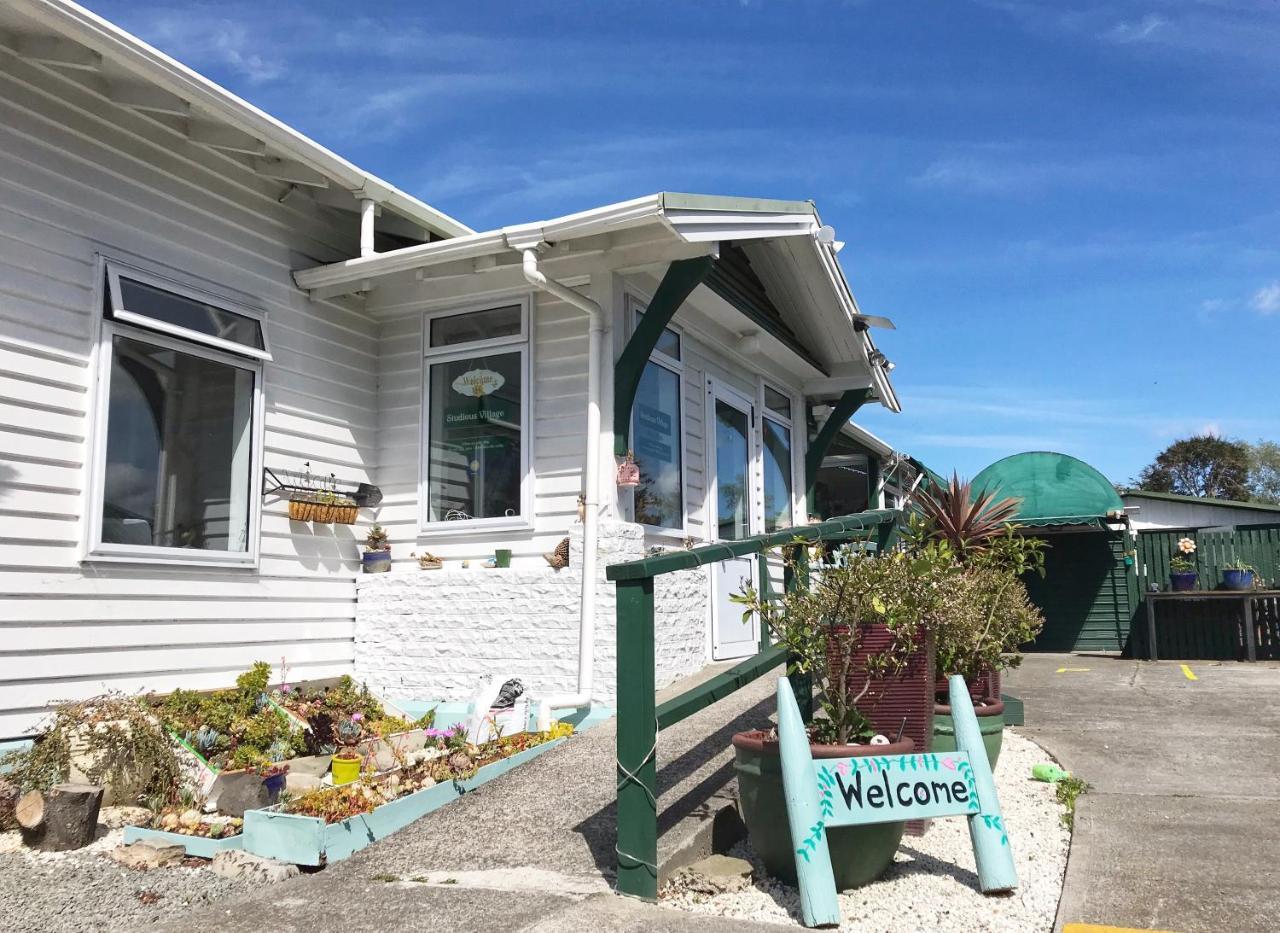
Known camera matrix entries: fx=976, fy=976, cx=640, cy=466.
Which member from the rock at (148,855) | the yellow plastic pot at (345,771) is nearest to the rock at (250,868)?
the rock at (148,855)

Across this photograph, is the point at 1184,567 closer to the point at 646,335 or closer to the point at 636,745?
the point at 646,335

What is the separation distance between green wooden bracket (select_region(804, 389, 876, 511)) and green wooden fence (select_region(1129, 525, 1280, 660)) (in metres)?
5.38

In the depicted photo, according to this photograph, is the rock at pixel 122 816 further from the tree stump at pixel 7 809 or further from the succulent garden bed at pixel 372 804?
the succulent garden bed at pixel 372 804

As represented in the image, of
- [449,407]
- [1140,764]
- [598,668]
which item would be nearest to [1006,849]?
[1140,764]

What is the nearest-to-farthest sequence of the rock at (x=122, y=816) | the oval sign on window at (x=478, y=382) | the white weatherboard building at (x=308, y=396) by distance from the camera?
the rock at (x=122, y=816) → the white weatherboard building at (x=308, y=396) → the oval sign on window at (x=478, y=382)

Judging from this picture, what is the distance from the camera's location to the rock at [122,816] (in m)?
4.64

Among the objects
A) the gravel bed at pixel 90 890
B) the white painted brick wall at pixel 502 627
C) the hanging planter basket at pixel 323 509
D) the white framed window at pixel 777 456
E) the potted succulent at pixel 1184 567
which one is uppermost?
the white framed window at pixel 777 456

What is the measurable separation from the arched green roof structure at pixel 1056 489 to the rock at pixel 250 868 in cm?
1155

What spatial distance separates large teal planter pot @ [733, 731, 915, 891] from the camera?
3.47 meters

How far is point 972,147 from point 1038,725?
21.1 feet

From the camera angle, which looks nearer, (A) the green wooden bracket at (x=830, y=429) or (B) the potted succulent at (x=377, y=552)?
(B) the potted succulent at (x=377, y=552)

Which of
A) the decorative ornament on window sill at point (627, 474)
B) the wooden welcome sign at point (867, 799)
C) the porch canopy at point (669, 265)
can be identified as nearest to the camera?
the wooden welcome sign at point (867, 799)

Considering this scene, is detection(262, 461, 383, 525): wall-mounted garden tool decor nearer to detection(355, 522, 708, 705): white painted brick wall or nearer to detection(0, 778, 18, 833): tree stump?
detection(355, 522, 708, 705): white painted brick wall

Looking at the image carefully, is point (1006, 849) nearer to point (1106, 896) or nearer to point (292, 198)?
point (1106, 896)
